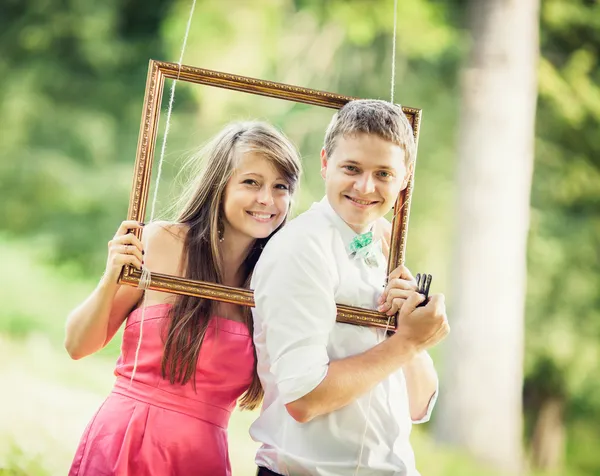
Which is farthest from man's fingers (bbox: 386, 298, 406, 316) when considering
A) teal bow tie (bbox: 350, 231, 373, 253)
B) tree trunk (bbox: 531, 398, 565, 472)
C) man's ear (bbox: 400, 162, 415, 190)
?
tree trunk (bbox: 531, 398, 565, 472)

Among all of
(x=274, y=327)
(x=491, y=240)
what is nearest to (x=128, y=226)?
(x=274, y=327)

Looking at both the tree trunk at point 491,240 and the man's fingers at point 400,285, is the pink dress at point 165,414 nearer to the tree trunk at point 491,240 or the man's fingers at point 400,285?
the man's fingers at point 400,285

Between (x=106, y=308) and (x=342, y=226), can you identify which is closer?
(x=342, y=226)

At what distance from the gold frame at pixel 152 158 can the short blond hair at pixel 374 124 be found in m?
0.09

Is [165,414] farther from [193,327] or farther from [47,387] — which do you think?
[47,387]

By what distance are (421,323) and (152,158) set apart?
0.60 metres

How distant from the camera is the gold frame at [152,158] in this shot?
4.89 ft

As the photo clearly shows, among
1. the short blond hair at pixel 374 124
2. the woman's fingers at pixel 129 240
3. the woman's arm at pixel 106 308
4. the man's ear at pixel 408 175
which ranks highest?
the short blond hair at pixel 374 124

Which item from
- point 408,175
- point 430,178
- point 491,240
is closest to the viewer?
point 408,175

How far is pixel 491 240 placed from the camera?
4184 millimetres

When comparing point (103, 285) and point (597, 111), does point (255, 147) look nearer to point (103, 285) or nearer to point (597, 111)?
point (103, 285)

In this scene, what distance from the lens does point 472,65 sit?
4.32m

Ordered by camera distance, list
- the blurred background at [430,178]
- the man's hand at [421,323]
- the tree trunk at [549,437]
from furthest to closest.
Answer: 1. the tree trunk at [549,437]
2. the blurred background at [430,178]
3. the man's hand at [421,323]

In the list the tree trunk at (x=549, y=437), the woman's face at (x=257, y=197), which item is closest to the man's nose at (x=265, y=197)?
the woman's face at (x=257, y=197)
